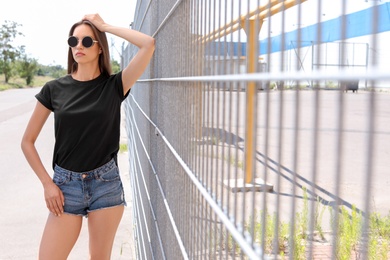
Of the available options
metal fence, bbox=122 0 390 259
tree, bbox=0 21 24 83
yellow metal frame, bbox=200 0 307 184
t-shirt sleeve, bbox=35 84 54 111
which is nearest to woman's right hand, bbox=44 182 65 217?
t-shirt sleeve, bbox=35 84 54 111

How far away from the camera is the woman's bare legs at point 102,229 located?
3.11 m

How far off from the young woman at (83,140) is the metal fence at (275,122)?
2.39ft

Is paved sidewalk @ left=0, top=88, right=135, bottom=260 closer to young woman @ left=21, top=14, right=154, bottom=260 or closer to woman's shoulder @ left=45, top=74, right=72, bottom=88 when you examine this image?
young woman @ left=21, top=14, right=154, bottom=260

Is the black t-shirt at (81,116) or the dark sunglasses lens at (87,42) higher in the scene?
the dark sunglasses lens at (87,42)

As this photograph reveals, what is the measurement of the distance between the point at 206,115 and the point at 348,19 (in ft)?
3.21

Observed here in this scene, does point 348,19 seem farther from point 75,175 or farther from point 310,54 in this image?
point 75,175

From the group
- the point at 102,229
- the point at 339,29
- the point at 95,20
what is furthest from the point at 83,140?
the point at 339,29

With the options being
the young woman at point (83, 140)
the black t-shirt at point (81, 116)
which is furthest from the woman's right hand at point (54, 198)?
the black t-shirt at point (81, 116)

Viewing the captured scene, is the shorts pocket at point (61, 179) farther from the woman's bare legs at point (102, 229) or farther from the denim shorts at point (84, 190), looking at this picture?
the woman's bare legs at point (102, 229)

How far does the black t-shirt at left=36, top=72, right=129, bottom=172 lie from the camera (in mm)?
3066

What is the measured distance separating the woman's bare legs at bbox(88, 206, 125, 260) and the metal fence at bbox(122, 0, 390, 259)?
2.45 feet

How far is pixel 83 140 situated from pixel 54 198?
32 cm

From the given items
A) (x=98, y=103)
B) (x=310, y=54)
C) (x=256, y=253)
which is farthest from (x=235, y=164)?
(x=98, y=103)

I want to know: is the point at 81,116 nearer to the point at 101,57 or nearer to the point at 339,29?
the point at 101,57
